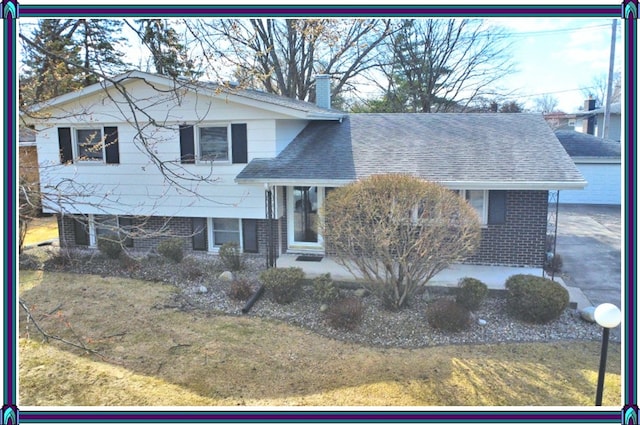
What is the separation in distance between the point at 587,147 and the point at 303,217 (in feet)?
52.6

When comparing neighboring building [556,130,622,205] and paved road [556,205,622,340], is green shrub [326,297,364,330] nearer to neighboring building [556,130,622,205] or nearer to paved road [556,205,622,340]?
paved road [556,205,622,340]

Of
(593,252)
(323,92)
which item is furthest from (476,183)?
(323,92)

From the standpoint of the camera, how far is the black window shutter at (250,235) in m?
11.6

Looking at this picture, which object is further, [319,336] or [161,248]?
[161,248]

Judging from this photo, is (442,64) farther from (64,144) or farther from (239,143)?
(64,144)

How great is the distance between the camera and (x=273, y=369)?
6016mm

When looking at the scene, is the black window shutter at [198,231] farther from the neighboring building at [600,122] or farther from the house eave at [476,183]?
the neighboring building at [600,122]

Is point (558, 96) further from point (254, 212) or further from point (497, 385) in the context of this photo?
point (497, 385)

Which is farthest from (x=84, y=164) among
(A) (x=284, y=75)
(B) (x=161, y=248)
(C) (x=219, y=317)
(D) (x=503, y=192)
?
(A) (x=284, y=75)

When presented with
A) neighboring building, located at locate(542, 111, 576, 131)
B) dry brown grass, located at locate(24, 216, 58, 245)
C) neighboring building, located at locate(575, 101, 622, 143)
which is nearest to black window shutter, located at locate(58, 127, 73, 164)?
dry brown grass, located at locate(24, 216, 58, 245)

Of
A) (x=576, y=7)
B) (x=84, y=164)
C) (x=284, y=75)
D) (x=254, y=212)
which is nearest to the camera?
(x=576, y=7)

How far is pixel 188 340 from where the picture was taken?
6.97 metres

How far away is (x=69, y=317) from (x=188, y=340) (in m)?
2.65

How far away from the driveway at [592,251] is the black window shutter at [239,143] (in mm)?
7853
